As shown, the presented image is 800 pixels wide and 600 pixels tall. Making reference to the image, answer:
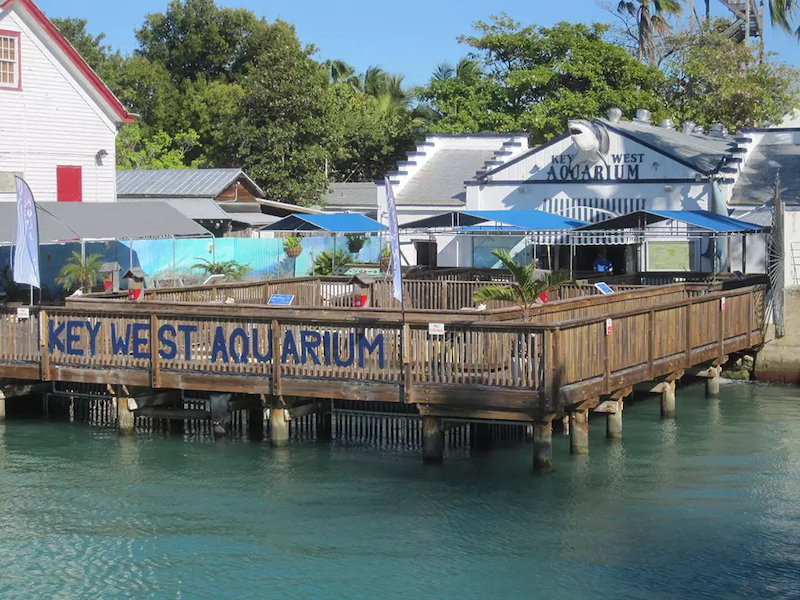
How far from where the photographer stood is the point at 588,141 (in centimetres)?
3800

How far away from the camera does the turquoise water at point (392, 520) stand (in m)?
14.2

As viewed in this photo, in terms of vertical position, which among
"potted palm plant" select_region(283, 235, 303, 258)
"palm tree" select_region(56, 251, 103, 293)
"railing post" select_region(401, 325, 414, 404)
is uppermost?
"potted palm plant" select_region(283, 235, 303, 258)

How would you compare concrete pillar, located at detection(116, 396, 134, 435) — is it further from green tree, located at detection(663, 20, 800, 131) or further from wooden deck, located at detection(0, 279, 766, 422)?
green tree, located at detection(663, 20, 800, 131)

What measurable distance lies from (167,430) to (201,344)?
8.76ft

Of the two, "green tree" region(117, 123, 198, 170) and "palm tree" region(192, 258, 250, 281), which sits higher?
"green tree" region(117, 123, 198, 170)

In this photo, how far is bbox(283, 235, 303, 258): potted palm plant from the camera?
138 ft

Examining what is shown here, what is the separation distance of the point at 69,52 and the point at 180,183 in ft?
48.3

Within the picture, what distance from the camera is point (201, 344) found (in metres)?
20.5

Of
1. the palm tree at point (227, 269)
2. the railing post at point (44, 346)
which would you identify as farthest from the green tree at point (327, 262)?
the railing post at point (44, 346)

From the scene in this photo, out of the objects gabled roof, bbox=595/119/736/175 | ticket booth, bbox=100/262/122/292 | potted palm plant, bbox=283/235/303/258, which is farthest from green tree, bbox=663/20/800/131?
ticket booth, bbox=100/262/122/292

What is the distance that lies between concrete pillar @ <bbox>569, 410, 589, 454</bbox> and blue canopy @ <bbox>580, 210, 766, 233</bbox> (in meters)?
12.4

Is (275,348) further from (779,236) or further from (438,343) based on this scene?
(779,236)

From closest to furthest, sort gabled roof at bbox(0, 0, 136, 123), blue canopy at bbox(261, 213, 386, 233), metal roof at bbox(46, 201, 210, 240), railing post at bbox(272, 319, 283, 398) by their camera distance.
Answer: railing post at bbox(272, 319, 283, 398)
metal roof at bbox(46, 201, 210, 240)
gabled roof at bbox(0, 0, 136, 123)
blue canopy at bbox(261, 213, 386, 233)

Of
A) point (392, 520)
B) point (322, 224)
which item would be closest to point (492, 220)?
point (322, 224)
